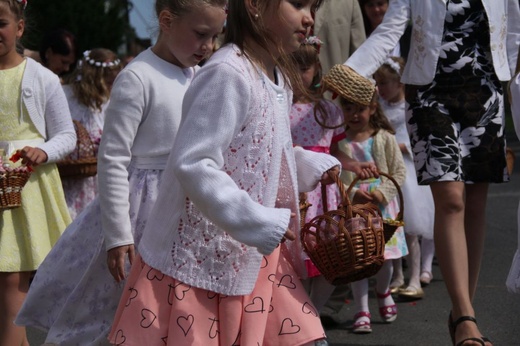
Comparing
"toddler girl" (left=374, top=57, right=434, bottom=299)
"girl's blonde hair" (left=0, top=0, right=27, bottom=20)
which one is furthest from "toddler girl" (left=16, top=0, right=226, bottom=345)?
"toddler girl" (left=374, top=57, right=434, bottom=299)

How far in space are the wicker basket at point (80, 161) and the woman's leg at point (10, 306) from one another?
2.24 m

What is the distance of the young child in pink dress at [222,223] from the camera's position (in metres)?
3.07

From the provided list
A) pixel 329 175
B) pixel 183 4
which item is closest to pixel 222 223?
pixel 329 175

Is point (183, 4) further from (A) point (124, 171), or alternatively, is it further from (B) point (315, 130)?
(B) point (315, 130)

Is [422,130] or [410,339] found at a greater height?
[422,130]

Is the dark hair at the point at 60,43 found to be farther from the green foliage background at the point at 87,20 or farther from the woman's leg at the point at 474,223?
the green foliage background at the point at 87,20

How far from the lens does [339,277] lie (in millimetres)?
3480

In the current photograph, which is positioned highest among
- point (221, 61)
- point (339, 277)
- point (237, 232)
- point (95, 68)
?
point (221, 61)

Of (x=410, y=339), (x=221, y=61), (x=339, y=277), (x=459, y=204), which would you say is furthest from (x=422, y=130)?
(x=221, y=61)

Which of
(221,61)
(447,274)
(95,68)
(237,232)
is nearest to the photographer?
(237,232)

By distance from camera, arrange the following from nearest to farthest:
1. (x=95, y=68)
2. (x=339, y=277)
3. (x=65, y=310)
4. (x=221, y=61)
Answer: (x=221, y=61)
(x=339, y=277)
(x=65, y=310)
(x=95, y=68)

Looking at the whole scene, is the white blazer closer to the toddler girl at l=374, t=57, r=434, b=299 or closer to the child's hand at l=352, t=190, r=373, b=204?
the child's hand at l=352, t=190, r=373, b=204

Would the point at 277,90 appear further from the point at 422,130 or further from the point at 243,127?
the point at 422,130

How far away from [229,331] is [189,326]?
0.12 m
